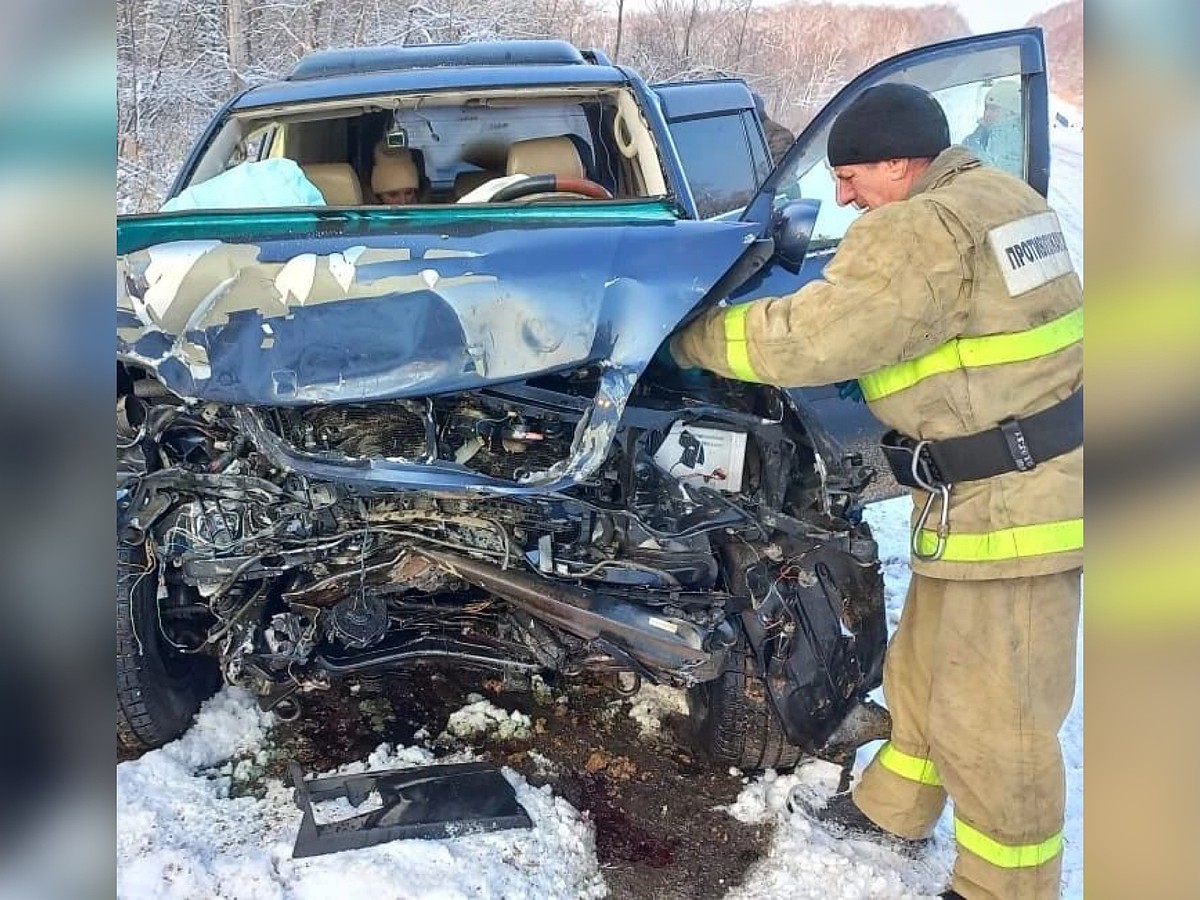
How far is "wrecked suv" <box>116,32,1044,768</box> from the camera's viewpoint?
1733mm

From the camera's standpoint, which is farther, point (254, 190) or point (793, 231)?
point (254, 190)

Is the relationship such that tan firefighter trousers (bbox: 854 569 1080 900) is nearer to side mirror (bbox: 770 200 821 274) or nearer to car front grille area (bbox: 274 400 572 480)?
side mirror (bbox: 770 200 821 274)

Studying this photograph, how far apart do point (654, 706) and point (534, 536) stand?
1.02m

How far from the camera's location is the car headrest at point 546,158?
3.07 meters

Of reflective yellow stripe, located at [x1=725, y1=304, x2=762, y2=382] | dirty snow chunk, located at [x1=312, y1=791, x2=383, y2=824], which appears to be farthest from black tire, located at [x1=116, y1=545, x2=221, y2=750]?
reflective yellow stripe, located at [x1=725, y1=304, x2=762, y2=382]

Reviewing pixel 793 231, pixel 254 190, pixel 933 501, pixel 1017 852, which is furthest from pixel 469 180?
pixel 1017 852

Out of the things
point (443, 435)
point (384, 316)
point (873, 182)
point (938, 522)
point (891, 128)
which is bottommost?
point (938, 522)

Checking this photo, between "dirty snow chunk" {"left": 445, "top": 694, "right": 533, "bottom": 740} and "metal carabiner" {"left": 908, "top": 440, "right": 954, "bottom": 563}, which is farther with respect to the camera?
"dirty snow chunk" {"left": 445, "top": 694, "right": 533, "bottom": 740}

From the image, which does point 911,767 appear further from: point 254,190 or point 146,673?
point 254,190

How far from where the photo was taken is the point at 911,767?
221 centimetres

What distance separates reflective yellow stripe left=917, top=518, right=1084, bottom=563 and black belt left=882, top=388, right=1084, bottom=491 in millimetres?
114
